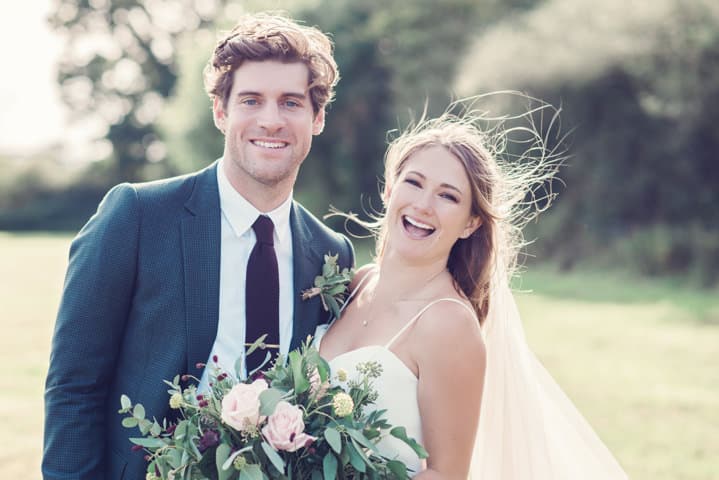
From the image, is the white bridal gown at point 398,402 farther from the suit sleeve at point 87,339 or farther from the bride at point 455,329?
the suit sleeve at point 87,339

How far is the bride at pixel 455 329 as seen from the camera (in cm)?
348

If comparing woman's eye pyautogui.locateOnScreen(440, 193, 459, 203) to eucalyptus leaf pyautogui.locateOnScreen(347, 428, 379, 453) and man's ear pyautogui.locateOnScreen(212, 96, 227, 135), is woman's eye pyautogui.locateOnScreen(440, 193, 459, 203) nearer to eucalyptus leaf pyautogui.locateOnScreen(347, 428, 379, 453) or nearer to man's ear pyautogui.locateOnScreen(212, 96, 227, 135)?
man's ear pyautogui.locateOnScreen(212, 96, 227, 135)

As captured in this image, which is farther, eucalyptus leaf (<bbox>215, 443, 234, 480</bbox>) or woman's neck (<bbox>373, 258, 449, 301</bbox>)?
woman's neck (<bbox>373, 258, 449, 301</bbox>)

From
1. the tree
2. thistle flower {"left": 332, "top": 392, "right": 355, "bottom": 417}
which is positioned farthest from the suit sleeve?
the tree

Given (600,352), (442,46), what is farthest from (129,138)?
(600,352)

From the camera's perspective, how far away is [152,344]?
11.4ft

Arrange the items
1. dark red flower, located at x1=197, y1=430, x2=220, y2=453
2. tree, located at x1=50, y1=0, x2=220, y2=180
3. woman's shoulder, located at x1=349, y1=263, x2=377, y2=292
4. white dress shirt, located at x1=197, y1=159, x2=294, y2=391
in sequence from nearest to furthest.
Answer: dark red flower, located at x1=197, y1=430, x2=220, y2=453 < white dress shirt, located at x1=197, y1=159, x2=294, y2=391 < woman's shoulder, located at x1=349, y1=263, x2=377, y2=292 < tree, located at x1=50, y1=0, x2=220, y2=180

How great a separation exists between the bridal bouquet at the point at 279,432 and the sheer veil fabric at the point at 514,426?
4.13 feet

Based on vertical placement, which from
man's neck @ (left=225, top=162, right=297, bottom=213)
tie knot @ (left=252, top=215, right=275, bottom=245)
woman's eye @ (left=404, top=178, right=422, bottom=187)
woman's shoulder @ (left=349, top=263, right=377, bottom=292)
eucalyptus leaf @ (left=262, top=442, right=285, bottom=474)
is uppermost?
woman's eye @ (left=404, top=178, right=422, bottom=187)

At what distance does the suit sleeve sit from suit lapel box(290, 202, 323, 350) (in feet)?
2.85

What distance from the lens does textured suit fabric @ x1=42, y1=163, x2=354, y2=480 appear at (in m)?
3.36

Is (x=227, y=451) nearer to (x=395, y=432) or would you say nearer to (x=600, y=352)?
(x=395, y=432)

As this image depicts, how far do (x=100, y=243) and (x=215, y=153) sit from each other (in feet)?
107

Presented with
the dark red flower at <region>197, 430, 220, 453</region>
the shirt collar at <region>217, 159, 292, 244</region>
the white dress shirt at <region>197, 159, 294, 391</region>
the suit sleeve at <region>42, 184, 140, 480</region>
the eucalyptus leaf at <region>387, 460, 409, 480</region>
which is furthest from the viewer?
the shirt collar at <region>217, 159, 292, 244</region>
